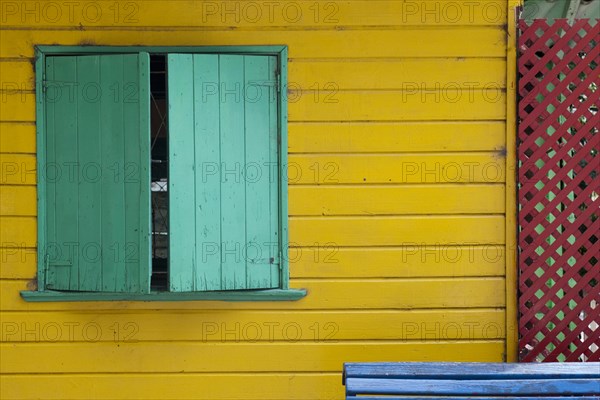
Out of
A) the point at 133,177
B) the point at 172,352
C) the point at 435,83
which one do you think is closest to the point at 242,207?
the point at 133,177

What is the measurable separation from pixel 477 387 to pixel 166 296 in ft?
5.34

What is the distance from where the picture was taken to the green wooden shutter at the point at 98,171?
150 inches

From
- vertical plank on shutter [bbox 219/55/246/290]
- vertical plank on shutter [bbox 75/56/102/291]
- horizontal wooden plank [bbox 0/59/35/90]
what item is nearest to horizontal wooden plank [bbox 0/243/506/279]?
vertical plank on shutter [bbox 219/55/246/290]

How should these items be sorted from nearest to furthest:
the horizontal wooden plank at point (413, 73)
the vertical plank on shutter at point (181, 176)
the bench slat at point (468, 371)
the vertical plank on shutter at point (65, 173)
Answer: the bench slat at point (468, 371) → the vertical plank on shutter at point (181, 176) → the vertical plank on shutter at point (65, 173) → the horizontal wooden plank at point (413, 73)

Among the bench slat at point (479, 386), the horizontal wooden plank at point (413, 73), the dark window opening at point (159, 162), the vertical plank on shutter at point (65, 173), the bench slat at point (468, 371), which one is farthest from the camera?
the dark window opening at point (159, 162)

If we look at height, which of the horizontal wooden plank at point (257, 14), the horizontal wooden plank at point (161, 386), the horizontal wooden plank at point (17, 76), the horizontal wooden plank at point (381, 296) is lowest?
the horizontal wooden plank at point (161, 386)

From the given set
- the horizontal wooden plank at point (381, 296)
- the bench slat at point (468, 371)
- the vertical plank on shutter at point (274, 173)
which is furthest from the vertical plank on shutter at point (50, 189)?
the bench slat at point (468, 371)

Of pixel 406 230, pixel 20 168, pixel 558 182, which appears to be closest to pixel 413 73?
pixel 406 230

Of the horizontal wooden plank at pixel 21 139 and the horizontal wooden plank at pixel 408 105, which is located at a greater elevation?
the horizontal wooden plank at pixel 408 105

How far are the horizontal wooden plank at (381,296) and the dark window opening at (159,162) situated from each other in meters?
0.30

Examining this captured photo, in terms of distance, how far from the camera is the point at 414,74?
13.0 ft

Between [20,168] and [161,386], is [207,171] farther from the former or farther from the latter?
[161,386]

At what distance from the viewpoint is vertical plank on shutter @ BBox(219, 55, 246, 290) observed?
3824 mm

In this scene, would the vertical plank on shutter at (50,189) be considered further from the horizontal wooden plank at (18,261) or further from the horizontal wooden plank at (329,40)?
the horizontal wooden plank at (329,40)
